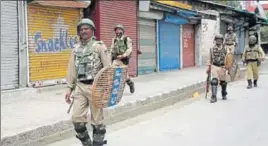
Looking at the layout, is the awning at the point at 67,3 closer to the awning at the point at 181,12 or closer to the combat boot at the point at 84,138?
the awning at the point at 181,12

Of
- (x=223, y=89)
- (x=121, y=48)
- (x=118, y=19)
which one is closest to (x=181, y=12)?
(x=118, y=19)

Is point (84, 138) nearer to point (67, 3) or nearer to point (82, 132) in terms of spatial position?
point (82, 132)

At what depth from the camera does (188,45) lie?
845 inches

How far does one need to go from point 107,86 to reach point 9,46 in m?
5.84

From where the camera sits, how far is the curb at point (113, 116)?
665 centimetres

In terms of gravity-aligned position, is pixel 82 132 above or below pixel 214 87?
below

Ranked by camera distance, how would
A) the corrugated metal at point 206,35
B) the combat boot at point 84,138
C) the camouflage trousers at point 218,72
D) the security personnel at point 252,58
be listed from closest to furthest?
1. the combat boot at point 84,138
2. the camouflage trousers at point 218,72
3. the security personnel at point 252,58
4. the corrugated metal at point 206,35

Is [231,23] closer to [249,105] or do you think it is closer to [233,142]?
[249,105]

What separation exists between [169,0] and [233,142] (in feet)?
43.1

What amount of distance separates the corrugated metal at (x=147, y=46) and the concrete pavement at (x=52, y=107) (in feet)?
7.60

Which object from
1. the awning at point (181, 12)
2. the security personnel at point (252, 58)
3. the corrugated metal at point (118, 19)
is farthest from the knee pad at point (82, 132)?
the awning at point (181, 12)

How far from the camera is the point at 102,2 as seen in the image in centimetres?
1372

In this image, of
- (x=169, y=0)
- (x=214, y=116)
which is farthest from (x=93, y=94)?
(x=169, y=0)

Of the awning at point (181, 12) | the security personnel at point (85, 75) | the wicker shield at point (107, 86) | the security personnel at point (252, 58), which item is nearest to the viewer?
the wicker shield at point (107, 86)
